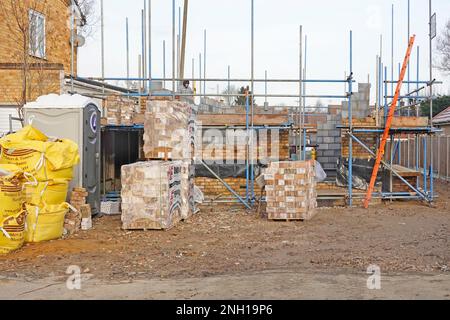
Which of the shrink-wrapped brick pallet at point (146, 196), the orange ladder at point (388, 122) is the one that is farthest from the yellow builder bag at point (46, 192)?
the orange ladder at point (388, 122)

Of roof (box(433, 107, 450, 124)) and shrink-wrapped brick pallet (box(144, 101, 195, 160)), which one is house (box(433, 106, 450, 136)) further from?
shrink-wrapped brick pallet (box(144, 101, 195, 160))

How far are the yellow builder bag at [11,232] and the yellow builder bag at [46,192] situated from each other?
21.3 inches

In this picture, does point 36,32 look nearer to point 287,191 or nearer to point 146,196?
point 146,196

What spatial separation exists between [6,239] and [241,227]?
418 cm

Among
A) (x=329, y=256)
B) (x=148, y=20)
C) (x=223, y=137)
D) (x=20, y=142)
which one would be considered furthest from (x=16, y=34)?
(x=329, y=256)

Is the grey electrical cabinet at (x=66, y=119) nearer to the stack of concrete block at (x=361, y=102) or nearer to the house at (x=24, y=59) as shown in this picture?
the house at (x=24, y=59)

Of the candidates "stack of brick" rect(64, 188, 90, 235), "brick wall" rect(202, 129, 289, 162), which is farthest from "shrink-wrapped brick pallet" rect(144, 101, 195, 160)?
"brick wall" rect(202, 129, 289, 162)

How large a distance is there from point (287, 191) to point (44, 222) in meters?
4.63

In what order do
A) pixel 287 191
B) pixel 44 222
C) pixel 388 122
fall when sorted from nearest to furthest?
pixel 44 222, pixel 287 191, pixel 388 122

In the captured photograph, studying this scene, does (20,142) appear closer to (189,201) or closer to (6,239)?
(6,239)

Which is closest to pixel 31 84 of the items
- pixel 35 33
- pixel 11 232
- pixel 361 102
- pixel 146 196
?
pixel 35 33

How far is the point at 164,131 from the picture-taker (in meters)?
11.3

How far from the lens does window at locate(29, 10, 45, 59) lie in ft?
48.3

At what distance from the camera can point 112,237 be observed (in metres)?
9.59
